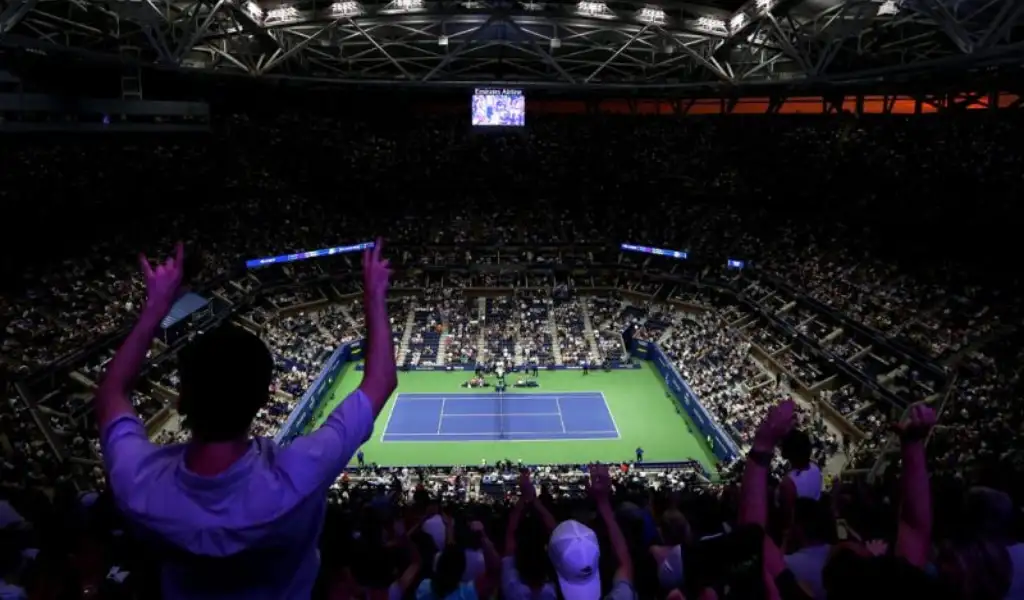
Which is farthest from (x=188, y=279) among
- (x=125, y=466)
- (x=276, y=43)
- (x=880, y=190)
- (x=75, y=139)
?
(x=880, y=190)

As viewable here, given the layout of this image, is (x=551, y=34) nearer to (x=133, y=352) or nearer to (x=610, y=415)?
(x=610, y=415)

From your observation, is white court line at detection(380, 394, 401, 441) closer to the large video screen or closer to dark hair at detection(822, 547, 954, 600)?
the large video screen

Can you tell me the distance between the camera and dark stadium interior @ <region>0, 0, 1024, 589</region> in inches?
205

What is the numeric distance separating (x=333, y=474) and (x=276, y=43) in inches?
1274

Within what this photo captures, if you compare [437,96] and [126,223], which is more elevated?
[437,96]

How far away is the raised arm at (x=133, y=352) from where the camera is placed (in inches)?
90.7

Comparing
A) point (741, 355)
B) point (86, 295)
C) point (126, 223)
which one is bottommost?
point (741, 355)

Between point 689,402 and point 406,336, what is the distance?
14.7m

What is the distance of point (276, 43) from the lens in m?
31.0

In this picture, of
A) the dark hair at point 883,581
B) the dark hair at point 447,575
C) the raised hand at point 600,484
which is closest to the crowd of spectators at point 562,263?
the dark hair at point 447,575

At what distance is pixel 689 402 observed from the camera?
97.8 feet

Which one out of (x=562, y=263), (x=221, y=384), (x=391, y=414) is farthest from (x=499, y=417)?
(x=221, y=384)

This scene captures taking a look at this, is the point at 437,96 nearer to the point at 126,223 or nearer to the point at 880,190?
the point at 126,223

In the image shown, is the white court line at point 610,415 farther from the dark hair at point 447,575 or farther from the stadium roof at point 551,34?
the dark hair at point 447,575
